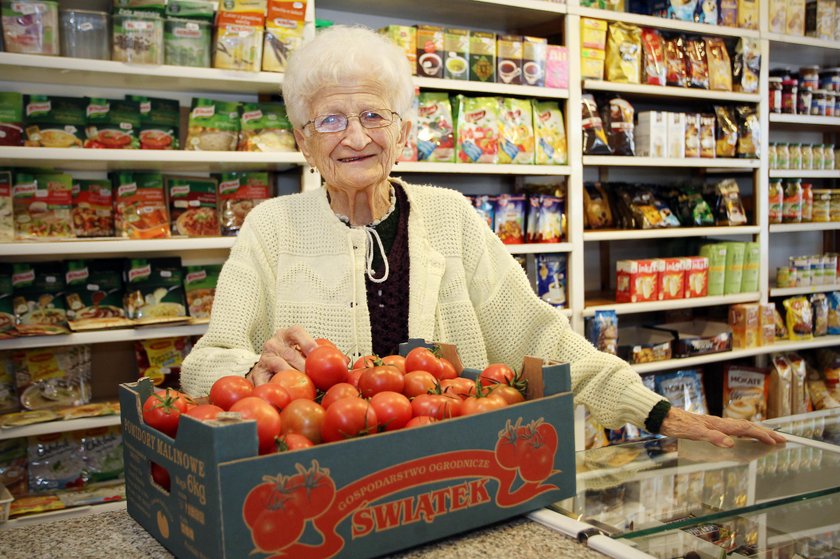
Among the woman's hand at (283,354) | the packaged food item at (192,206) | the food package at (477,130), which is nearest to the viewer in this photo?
the woman's hand at (283,354)

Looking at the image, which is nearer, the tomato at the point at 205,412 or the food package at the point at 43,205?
the tomato at the point at 205,412

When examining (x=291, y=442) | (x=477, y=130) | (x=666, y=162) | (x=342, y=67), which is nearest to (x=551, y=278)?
(x=477, y=130)

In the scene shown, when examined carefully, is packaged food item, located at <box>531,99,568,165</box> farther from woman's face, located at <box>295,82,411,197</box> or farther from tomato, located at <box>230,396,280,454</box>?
tomato, located at <box>230,396,280,454</box>

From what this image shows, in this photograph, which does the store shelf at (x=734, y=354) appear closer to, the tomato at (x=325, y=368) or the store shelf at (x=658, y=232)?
the store shelf at (x=658, y=232)

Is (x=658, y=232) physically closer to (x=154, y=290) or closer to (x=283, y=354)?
(x=154, y=290)

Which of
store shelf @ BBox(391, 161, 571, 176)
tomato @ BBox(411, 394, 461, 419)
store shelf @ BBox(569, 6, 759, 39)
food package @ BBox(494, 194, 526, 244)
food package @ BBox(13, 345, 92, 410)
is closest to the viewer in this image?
tomato @ BBox(411, 394, 461, 419)

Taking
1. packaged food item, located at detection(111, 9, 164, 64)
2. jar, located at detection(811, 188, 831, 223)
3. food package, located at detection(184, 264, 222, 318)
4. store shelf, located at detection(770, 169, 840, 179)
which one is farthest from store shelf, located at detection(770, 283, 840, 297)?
packaged food item, located at detection(111, 9, 164, 64)

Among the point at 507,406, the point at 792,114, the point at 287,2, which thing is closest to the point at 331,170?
the point at 507,406

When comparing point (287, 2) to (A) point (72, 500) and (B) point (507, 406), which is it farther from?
(B) point (507, 406)

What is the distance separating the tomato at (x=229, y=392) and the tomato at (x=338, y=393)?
4.4 inches

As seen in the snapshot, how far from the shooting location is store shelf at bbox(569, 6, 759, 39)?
3578 millimetres

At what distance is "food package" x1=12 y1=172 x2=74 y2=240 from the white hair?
4.26ft

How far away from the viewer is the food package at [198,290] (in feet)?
9.77

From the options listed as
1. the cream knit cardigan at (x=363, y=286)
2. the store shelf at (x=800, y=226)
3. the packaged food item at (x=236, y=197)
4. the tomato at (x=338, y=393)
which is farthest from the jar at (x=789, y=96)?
the tomato at (x=338, y=393)
